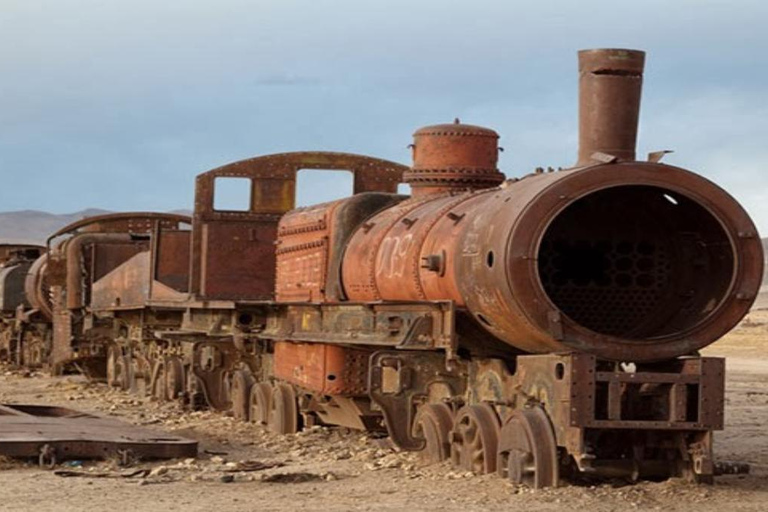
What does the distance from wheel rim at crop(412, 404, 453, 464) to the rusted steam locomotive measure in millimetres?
19

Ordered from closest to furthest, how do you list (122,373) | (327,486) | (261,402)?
(327,486) → (261,402) → (122,373)

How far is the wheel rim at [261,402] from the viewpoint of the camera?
1577 centimetres

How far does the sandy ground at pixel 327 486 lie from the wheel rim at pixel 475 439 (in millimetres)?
129

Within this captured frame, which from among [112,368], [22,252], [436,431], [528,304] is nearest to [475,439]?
[436,431]

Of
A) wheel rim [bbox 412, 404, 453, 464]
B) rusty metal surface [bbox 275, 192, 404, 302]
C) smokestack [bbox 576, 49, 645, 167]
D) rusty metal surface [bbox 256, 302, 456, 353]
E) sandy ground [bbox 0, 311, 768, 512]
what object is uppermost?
smokestack [bbox 576, 49, 645, 167]

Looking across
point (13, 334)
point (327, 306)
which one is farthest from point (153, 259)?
point (13, 334)

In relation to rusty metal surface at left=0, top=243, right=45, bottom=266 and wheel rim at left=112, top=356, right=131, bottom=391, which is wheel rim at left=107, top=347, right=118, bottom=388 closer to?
wheel rim at left=112, top=356, right=131, bottom=391

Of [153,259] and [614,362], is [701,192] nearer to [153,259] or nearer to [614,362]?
[614,362]

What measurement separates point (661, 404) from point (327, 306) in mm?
3880

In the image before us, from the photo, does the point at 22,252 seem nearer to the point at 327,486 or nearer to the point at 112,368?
the point at 112,368

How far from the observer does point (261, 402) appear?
626 inches

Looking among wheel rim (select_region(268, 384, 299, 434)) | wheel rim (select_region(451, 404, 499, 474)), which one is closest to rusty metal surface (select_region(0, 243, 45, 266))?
wheel rim (select_region(268, 384, 299, 434))

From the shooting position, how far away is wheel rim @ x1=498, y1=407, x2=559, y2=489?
32.6ft

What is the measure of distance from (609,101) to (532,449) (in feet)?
8.32
